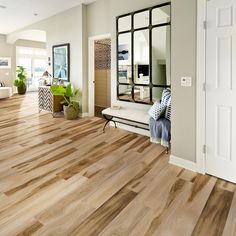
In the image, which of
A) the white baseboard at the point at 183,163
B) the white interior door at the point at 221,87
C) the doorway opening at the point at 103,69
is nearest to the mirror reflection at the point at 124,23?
the white interior door at the point at 221,87

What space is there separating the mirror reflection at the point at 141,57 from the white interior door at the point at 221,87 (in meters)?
1.84

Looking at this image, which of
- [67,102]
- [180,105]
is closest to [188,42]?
[180,105]

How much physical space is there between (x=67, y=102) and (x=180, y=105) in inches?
148

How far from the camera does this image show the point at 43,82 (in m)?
7.24

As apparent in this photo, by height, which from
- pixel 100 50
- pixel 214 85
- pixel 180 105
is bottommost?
pixel 180 105

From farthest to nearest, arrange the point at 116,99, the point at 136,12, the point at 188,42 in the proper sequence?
the point at 116,99, the point at 136,12, the point at 188,42

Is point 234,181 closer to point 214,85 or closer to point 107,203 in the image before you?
point 214,85

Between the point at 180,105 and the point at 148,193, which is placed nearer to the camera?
the point at 148,193

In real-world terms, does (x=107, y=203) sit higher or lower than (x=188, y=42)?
lower

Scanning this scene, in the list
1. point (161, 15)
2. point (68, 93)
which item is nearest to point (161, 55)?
point (161, 15)

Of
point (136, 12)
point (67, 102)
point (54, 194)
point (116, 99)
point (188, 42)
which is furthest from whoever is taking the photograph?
point (67, 102)

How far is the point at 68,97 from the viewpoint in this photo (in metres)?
6.02

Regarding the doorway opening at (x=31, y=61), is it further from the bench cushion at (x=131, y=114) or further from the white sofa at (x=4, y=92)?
the bench cushion at (x=131, y=114)

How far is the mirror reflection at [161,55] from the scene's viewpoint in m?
3.89
